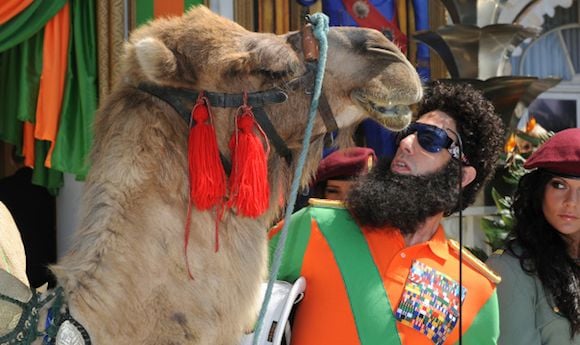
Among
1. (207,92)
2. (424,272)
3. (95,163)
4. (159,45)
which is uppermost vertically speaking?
(159,45)

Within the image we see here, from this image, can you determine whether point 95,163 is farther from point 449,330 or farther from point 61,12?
point 61,12

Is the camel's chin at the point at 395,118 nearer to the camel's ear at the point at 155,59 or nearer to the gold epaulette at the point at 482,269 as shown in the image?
the camel's ear at the point at 155,59

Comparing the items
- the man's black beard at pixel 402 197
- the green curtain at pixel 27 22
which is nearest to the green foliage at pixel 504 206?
the man's black beard at pixel 402 197

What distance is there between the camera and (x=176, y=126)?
172 cm

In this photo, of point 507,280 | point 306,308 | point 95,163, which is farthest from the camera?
point 507,280

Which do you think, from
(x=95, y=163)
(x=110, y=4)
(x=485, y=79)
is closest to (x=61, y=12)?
(x=110, y=4)

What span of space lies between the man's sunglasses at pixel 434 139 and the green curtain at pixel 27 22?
2467 millimetres

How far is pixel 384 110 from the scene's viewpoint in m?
1.83

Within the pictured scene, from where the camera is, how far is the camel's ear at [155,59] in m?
1.61

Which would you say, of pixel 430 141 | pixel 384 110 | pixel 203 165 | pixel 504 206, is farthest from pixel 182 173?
pixel 504 206

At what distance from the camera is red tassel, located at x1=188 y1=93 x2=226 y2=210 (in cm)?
165

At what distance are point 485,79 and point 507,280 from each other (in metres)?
1.82

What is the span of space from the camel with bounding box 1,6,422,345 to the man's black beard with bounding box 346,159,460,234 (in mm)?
496

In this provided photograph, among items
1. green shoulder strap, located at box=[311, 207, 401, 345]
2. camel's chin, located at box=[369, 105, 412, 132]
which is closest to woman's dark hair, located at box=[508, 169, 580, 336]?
green shoulder strap, located at box=[311, 207, 401, 345]
